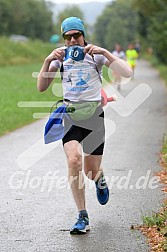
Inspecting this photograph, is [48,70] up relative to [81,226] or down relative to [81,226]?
up

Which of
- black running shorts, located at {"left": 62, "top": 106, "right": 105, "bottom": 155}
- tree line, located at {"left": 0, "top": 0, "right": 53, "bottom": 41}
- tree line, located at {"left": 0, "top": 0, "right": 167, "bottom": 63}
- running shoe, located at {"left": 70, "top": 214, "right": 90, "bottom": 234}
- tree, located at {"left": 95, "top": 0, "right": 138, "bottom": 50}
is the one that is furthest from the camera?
tree, located at {"left": 95, "top": 0, "right": 138, "bottom": 50}

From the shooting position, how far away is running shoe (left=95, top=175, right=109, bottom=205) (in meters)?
7.52

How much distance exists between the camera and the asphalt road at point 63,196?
258 inches

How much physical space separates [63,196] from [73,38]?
8.50 ft

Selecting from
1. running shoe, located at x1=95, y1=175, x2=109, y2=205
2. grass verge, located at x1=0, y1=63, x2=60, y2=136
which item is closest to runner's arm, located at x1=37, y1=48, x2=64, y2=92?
running shoe, located at x1=95, y1=175, x2=109, y2=205

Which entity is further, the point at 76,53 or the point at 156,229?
the point at 156,229

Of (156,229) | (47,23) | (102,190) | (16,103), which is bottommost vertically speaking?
(156,229)

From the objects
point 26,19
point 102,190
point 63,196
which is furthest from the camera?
point 26,19

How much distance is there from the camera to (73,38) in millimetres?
6719

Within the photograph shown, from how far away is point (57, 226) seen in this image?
23.2 feet

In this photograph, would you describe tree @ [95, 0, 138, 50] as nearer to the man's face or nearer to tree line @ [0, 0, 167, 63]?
tree line @ [0, 0, 167, 63]

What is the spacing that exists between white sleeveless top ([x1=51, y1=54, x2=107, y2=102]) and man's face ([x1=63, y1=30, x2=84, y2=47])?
153 millimetres

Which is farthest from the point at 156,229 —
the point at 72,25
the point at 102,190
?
the point at 72,25

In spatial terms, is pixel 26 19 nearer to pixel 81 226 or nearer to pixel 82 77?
pixel 82 77
